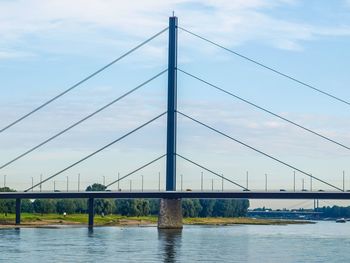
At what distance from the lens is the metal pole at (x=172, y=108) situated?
9894cm

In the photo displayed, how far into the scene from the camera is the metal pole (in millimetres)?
98938

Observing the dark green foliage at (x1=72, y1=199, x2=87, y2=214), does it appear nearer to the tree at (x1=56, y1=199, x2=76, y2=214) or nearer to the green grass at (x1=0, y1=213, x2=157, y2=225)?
the tree at (x1=56, y1=199, x2=76, y2=214)

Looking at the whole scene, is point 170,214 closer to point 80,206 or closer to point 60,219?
point 60,219

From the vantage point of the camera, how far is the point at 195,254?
218 ft

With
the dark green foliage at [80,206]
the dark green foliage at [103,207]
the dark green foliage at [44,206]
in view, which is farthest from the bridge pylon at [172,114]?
the dark green foliage at [80,206]

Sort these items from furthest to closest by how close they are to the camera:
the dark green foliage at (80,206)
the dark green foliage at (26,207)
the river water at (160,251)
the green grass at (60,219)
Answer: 1. the dark green foliage at (26,207)
2. the dark green foliage at (80,206)
3. the green grass at (60,219)
4. the river water at (160,251)

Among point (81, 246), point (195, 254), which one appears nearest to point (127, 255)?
point (195, 254)

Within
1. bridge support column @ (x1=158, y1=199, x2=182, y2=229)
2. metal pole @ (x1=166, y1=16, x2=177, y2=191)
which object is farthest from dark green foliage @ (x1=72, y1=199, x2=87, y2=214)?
metal pole @ (x1=166, y1=16, x2=177, y2=191)

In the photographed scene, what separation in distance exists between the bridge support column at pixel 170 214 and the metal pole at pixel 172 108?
7704 millimetres

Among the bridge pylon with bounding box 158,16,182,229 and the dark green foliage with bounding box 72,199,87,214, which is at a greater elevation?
the bridge pylon with bounding box 158,16,182,229

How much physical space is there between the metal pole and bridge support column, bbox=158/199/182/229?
7704 mm

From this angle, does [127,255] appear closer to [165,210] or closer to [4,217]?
[165,210]

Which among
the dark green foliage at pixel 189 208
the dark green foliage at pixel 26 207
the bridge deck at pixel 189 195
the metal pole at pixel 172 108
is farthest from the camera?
the dark green foliage at pixel 189 208

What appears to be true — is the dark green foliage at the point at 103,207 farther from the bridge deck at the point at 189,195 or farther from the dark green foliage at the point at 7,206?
the bridge deck at the point at 189,195
